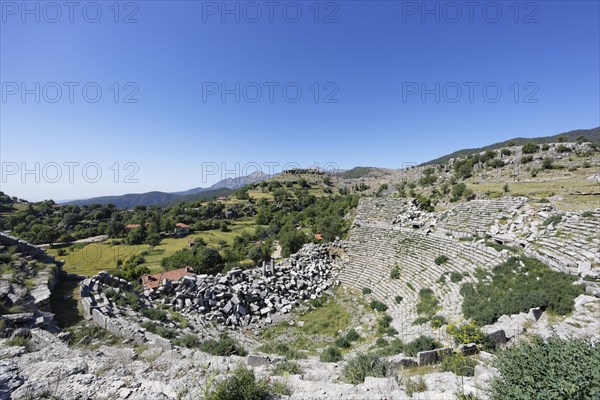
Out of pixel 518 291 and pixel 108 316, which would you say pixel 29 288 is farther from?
pixel 518 291

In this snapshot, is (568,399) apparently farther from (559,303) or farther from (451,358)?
(559,303)

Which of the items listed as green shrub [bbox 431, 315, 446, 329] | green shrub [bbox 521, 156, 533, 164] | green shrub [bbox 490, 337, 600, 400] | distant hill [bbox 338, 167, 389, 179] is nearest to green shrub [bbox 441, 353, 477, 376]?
green shrub [bbox 490, 337, 600, 400]

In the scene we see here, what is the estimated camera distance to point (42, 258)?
39.4ft

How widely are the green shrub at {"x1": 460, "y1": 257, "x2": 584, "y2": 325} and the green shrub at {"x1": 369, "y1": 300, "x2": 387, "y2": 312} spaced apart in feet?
14.3

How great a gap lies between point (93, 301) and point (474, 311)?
50.2 feet

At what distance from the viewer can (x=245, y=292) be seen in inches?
601

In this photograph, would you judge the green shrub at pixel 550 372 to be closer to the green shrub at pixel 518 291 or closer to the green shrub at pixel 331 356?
the green shrub at pixel 518 291

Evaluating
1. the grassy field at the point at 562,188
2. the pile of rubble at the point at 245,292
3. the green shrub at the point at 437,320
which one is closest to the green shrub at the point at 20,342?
the pile of rubble at the point at 245,292

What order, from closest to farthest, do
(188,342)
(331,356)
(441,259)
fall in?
(188,342)
(331,356)
(441,259)

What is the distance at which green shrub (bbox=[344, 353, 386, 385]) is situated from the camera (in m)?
5.51

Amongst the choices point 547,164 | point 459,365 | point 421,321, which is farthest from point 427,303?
point 547,164

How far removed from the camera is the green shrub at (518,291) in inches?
318

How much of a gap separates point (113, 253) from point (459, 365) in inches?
2407

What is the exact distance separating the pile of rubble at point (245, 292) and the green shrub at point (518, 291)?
986cm
